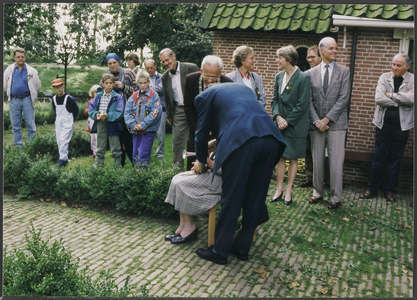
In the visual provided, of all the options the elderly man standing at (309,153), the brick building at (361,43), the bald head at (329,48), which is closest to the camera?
the bald head at (329,48)

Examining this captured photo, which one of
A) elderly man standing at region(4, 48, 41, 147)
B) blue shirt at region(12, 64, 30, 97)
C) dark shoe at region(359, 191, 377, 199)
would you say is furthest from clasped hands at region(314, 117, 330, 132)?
blue shirt at region(12, 64, 30, 97)

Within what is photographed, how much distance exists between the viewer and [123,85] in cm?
858

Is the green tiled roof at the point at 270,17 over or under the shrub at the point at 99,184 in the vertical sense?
over

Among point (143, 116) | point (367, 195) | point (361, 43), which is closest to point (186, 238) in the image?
point (143, 116)

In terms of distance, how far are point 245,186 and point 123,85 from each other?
4.70m

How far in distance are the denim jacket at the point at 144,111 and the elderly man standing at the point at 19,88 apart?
3.43 meters

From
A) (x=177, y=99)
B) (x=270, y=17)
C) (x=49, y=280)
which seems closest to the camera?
(x=49, y=280)

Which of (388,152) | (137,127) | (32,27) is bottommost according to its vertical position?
(388,152)

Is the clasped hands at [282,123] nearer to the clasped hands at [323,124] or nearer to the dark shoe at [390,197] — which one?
the clasped hands at [323,124]

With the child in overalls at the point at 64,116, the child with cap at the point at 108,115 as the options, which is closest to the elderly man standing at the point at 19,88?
the child in overalls at the point at 64,116

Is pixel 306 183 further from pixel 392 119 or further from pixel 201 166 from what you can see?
pixel 201 166

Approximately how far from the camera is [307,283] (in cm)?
448

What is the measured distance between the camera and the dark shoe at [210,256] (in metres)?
4.83

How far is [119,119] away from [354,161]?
4541 mm
